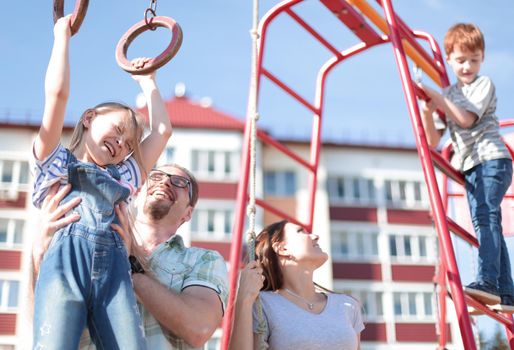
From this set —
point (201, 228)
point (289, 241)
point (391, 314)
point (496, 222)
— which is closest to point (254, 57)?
point (289, 241)

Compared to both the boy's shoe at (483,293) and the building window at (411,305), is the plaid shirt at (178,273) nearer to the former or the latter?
the boy's shoe at (483,293)

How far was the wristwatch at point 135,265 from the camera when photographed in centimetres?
212

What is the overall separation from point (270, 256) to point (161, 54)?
958 millimetres

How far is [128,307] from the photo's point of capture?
6.17 ft

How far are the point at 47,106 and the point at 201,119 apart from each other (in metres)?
22.9

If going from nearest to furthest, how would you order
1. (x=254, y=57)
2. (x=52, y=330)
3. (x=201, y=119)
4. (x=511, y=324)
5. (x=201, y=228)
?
(x=52, y=330)
(x=254, y=57)
(x=511, y=324)
(x=201, y=228)
(x=201, y=119)

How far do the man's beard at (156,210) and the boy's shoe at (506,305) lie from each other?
1.63m

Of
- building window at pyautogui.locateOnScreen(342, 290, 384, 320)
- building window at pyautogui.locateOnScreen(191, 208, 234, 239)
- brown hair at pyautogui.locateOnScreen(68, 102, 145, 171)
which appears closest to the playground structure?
brown hair at pyautogui.locateOnScreen(68, 102, 145, 171)

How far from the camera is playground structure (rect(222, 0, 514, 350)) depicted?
289 cm

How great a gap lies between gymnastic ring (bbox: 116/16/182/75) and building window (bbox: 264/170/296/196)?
21957 mm

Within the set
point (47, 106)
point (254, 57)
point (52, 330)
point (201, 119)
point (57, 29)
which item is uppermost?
point (201, 119)

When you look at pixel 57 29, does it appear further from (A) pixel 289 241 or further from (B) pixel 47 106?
(A) pixel 289 241

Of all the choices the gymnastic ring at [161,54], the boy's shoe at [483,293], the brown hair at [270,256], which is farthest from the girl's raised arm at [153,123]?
the boy's shoe at [483,293]

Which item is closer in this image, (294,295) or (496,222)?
(294,295)
